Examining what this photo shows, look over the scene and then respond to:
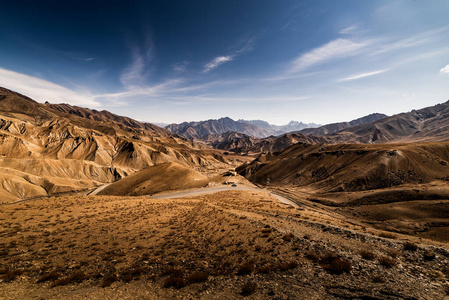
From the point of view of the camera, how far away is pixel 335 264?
9.79m

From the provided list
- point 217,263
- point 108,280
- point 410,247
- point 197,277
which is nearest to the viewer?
point 197,277

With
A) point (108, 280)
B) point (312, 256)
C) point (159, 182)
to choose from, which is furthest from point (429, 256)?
point (159, 182)

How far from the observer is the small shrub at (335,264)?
A: 9438mm

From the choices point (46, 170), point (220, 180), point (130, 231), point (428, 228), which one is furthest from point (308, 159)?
point (46, 170)

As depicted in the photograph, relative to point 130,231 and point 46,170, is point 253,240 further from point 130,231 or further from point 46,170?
point 46,170

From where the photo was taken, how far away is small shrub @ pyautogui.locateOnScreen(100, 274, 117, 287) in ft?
30.6

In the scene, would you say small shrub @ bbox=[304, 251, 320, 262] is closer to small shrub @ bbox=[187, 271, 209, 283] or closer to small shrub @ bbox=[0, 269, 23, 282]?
small shrub @ bbox=[187, 271, 209, 283]

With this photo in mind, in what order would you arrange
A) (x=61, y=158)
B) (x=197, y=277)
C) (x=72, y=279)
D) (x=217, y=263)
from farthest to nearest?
1. (x=61, y=158)
2. (x=217, y=263)
3. (x=72, y=279)
4. (x=197, y=277)

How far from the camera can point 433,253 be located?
11203 mm

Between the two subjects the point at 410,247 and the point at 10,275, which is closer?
the point at 10,275

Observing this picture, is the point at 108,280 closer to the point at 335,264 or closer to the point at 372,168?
the point at 335,264

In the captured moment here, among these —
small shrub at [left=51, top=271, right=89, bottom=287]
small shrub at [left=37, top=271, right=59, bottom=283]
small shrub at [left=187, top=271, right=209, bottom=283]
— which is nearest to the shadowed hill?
small shrub at [left=187, top=271, right=209, bottom=283]

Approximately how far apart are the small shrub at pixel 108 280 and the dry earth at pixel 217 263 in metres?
0.07

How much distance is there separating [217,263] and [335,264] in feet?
21.8
